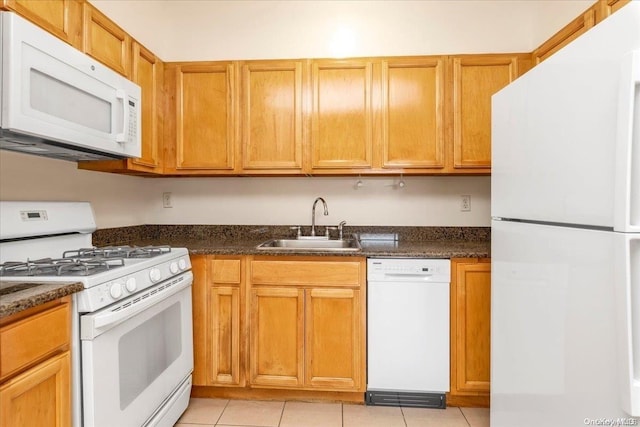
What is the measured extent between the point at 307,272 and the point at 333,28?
5.85 ft

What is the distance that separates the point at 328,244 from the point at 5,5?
6.25 feet

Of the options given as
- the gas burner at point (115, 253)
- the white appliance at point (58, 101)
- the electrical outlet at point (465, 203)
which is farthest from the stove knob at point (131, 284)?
the electrical outlet at point (465, 203)

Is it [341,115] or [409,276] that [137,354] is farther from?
[341,115]

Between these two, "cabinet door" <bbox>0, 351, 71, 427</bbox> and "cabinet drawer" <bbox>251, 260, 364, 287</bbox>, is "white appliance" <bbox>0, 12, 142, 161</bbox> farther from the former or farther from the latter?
"cabinet drawer" <bbox>251, 260, 364, 287</bbox>

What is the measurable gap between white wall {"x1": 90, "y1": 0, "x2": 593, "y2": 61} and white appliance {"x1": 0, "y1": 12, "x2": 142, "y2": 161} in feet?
3.44

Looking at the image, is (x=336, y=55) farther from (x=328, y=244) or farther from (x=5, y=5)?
(x=5, y=5)

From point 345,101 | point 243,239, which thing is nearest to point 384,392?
point 243,239

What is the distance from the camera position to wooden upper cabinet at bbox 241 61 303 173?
2170 mm

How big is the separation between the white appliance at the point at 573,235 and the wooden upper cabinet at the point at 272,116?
1.20m

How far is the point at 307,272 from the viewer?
1.89 meters

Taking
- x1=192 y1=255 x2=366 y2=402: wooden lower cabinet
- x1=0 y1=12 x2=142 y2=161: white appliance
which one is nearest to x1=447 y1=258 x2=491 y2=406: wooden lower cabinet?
x1=192 y1=255 x2=366 y2=402: wooden lower cabinet

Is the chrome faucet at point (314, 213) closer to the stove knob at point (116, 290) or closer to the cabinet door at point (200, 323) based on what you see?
the cabinet door at point (200, 323)

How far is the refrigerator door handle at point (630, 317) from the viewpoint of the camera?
31.8 inches

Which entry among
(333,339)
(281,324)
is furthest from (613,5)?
(281,324)
